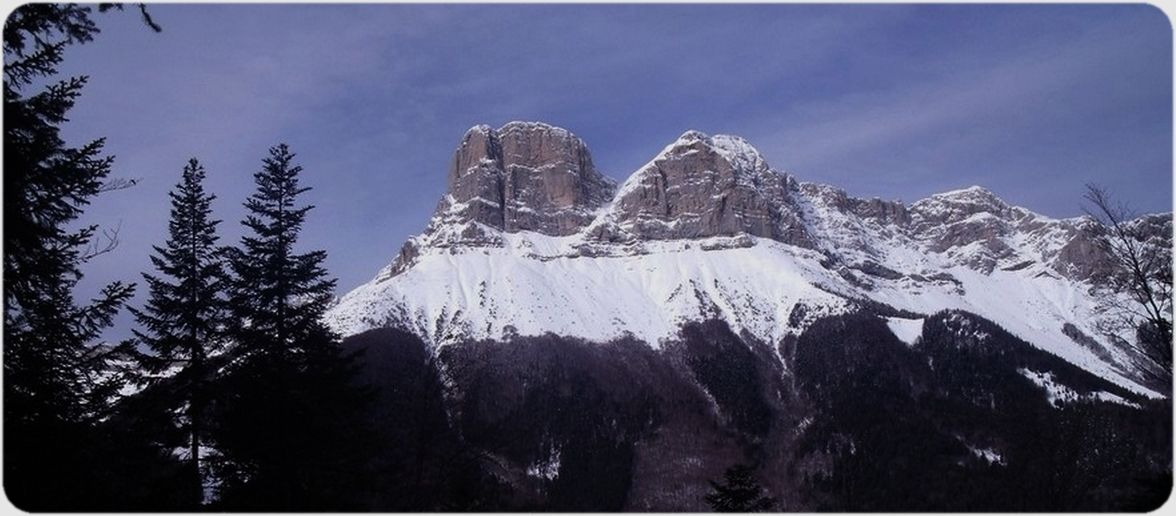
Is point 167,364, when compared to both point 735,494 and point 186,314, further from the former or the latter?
point 735,494

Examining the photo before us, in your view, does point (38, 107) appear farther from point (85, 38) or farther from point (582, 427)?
point (582, 427)

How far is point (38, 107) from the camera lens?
1567cm

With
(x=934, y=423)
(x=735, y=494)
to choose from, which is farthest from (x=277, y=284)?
(x=934, y=423)

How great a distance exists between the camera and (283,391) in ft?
73.6

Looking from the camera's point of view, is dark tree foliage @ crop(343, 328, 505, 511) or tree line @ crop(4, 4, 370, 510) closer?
tree line @ crop(4, 4, 370, 510)

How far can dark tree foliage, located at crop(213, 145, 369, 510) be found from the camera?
2197 centimetres

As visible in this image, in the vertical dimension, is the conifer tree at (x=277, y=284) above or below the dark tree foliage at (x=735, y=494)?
above

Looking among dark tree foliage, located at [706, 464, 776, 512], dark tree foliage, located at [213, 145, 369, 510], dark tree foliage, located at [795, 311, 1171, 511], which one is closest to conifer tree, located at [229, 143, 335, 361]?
dark tree foliage, located at [213, 145, 369, 510]

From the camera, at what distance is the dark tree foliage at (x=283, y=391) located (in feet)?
72.1

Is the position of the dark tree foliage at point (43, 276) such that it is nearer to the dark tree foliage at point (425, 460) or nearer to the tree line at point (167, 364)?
the tree line at point (167, 364)

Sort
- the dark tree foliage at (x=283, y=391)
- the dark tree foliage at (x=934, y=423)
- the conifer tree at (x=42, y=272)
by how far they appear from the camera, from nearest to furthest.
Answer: the conifer tree at (x=42, y=272), the dark tree foliage at (x=283, y=391), the dark tree foliage at (x=934, y=423)

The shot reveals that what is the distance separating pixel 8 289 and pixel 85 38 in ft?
15.4

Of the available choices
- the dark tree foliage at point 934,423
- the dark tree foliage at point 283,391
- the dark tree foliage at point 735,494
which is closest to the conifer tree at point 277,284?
the dark tree foliage at point 283,391

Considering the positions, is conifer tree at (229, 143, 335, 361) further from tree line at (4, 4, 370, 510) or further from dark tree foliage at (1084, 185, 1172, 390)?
dark tree foliage at (1084, 185, 1172, 390)
